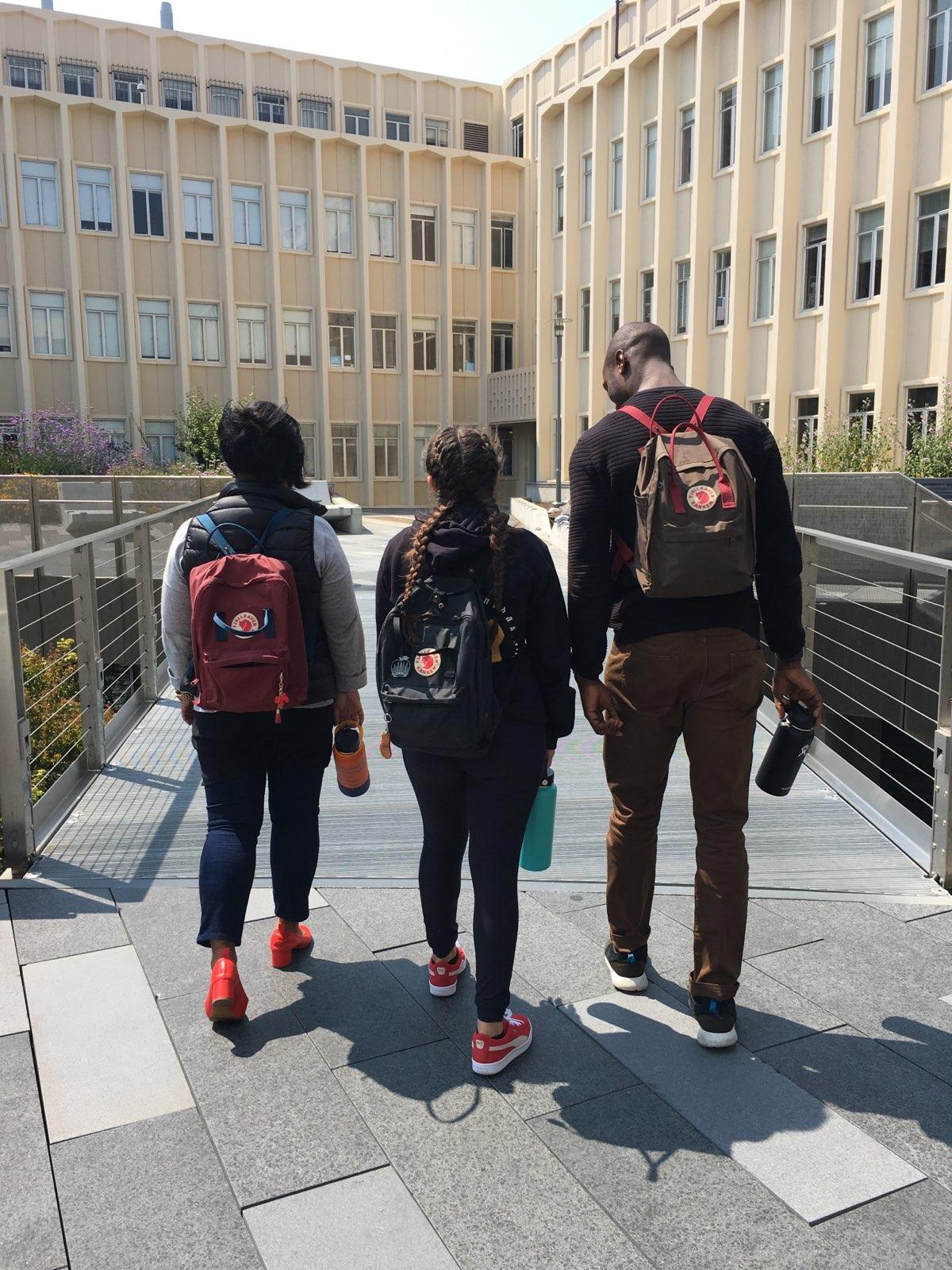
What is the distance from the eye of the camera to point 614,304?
31.0m

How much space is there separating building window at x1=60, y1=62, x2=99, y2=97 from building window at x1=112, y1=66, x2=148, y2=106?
0.64m

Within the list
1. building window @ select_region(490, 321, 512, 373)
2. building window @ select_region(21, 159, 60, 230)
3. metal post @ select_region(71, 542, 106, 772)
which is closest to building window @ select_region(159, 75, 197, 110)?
building window @ select_region(21, 159, 60, 230)

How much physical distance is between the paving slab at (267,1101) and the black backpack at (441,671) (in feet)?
3.13

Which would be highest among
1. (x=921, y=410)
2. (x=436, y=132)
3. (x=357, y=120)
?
(x=357, y=120)

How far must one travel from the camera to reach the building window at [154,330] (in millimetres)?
35344

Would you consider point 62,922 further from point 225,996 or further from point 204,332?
point 204,332

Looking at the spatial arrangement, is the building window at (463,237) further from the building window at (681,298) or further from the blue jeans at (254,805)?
the blue jeans at (254,805)

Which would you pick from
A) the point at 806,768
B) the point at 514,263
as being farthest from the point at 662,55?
the point at 806,768

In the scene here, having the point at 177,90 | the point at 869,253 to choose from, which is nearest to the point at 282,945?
the point at 869,253

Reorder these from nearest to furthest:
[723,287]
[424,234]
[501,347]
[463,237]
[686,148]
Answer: [723,287], [686,148], [424,234], [463,237], [501,347]

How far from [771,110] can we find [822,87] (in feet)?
5.40

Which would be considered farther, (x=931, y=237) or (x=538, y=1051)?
(x=931, y=237)

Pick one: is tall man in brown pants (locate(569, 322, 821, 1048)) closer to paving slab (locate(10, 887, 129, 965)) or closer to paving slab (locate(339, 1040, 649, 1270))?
paving slab (locate(339, 1040, 649, 1270))

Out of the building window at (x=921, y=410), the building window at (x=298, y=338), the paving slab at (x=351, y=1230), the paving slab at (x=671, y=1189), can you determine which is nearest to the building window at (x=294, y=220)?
the building window at (x=298, y=338)
